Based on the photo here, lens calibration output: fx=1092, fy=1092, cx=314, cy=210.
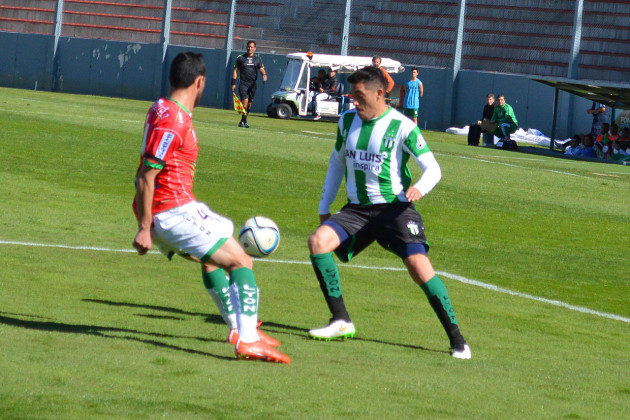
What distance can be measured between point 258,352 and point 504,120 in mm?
24867

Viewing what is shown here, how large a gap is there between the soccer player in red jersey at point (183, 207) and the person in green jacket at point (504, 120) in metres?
24.5

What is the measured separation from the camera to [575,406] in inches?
215

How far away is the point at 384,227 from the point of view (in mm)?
6855

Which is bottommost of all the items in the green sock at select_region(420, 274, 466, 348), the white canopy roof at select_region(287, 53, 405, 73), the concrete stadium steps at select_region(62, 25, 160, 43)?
the green sock at select_region(420, 274, 466, 348)

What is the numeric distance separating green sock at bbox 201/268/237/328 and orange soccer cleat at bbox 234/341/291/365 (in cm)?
49

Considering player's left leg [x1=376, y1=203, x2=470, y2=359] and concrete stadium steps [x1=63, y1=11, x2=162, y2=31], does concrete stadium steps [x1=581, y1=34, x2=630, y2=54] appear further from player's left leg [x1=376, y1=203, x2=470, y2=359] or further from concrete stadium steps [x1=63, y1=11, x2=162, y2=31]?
player's left leg [x1=376, y1=203, x2=470, y2=359]

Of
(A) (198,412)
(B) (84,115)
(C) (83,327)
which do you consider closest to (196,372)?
(A) (198,412)

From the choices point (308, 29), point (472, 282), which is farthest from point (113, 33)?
point (472, 282)

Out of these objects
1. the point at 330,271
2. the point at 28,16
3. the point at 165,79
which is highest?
the point at 28,16

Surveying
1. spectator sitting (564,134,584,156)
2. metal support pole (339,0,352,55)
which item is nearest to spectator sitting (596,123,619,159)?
spectator sitting (564,134,584,156)

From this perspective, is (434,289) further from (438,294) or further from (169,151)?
(169,151)

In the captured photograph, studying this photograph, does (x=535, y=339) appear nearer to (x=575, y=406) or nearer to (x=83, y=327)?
(x=575, y=406)

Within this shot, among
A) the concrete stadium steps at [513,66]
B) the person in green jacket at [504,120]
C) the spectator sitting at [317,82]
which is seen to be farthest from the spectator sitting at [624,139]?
the spectator sitting at [317,82]

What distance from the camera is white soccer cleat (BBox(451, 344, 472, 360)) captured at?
6.49 meters
